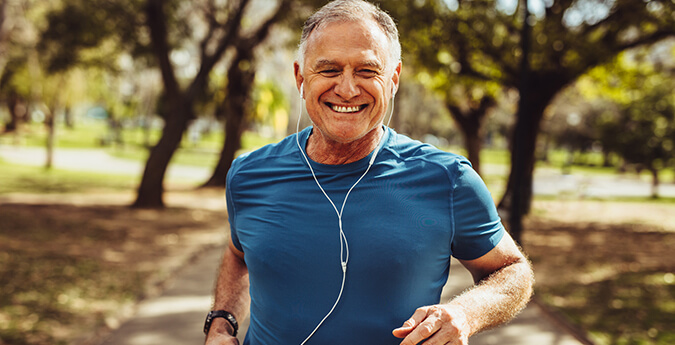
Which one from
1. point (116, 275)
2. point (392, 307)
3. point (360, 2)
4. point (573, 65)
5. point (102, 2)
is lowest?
point (116, 275)

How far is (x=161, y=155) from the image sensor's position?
14.2 m

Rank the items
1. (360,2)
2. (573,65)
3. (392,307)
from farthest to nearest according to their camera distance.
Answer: (573,65) → (360,2) → (392,307)

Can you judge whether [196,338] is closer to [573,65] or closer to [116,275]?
[116,275]

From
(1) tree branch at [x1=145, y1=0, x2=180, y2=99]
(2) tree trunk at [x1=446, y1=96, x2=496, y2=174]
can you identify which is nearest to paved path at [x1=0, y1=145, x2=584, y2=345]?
(1) tree branch at [x1=145, y1=0, x2=180, y2=99]

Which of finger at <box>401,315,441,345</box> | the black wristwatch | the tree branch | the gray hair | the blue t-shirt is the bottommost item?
the black wristwatch

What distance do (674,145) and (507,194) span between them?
10.4m

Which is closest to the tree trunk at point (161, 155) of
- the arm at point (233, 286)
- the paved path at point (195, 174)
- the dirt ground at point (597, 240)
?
the dirt ground at point (597, 240)

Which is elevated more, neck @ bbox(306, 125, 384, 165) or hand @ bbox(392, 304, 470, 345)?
neck @ bbox(306, 125, 384, 165)

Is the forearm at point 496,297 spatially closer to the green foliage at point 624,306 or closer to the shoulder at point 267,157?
the shoulder at point 267,157

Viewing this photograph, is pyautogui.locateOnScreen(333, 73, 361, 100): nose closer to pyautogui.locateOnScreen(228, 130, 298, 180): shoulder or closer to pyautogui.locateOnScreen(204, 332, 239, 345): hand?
pyautogui.locateOnScreen(228, 130, 298, 180): shoulder

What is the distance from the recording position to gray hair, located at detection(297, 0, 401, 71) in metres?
1.78

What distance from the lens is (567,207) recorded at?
1975 centimetres

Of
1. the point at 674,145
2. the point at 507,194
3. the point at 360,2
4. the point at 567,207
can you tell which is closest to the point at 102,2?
the point at 507,194

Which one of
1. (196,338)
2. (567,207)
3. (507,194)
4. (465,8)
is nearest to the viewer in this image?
(196,338)
